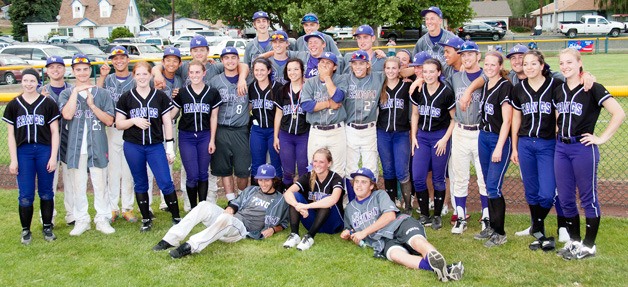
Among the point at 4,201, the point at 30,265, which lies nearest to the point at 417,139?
the point at 30,265

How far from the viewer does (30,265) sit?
16.5 feet

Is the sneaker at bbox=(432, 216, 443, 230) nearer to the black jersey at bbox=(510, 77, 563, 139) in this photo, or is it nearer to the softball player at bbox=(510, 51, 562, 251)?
the softball player at bbox=(510, 51, 562, 251)

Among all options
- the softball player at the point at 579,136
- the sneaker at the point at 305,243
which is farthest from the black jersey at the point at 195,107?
the softball player at the point at 579,136

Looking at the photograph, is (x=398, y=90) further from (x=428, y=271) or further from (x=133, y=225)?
(x=133, y=225)

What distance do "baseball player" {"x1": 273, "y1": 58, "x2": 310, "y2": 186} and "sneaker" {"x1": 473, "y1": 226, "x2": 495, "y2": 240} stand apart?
1.85 meters

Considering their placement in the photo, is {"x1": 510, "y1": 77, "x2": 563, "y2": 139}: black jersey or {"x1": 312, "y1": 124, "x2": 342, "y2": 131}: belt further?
{"x1": 312, "y1": 124, "x2": 342, "y2": 131}: belt

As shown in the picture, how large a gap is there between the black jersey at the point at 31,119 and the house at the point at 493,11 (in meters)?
62.8

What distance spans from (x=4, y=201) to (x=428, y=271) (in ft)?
16.9

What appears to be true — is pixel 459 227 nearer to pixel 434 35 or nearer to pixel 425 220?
pixel 425 220

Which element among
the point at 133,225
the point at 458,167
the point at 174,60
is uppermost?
the point at 174,60

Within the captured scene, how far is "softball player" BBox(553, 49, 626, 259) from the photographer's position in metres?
4.66

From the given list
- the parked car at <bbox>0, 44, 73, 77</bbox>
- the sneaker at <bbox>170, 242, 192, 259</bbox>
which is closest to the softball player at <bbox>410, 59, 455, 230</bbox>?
the sneaker at <bbox>170, 242, 192, 259</bbox>

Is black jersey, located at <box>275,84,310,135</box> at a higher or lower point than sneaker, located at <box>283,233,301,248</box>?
higher

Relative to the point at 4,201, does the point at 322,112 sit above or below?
above
